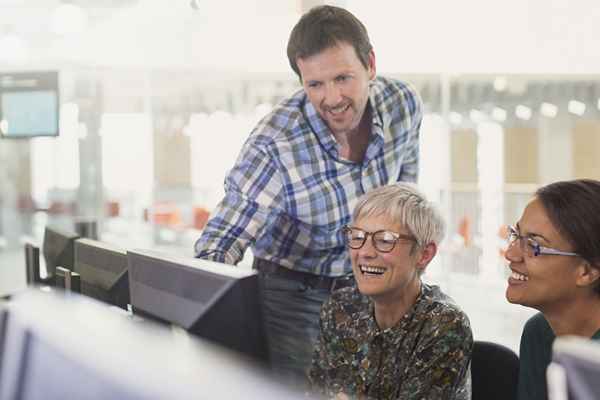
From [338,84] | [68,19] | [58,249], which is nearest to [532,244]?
[338,84]

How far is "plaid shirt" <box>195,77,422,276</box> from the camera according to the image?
2.55m

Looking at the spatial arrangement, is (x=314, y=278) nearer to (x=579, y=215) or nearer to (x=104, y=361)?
(x=579, y=215)

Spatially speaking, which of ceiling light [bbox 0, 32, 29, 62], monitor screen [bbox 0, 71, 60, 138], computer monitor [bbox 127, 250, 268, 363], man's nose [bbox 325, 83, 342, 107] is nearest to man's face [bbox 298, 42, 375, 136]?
man's nose [bbox 325, 83, 342, 107]

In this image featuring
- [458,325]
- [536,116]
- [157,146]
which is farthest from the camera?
[157,146]

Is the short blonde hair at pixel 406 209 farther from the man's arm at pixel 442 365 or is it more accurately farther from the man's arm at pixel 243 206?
the man's arm at pixel 243 206

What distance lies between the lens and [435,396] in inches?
72.2

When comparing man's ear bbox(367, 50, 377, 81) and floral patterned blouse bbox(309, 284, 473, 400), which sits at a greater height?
man's ear bbox(367, 50, 377, 81)

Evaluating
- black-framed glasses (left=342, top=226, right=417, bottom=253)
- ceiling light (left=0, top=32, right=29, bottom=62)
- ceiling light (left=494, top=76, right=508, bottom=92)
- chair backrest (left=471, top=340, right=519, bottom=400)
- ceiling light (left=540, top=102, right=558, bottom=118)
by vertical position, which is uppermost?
ceiling light (left=0, top=32, right=29, bottom=62)

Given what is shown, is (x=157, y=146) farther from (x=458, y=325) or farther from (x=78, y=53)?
(x=458, y=325)

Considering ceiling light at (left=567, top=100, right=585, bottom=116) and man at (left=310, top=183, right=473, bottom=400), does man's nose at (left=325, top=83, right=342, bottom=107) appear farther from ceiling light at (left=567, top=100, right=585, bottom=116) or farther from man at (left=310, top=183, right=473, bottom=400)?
ceiling light at (left=567, top=100, right=585, bottom=116)

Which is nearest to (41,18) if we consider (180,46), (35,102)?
(180,46)

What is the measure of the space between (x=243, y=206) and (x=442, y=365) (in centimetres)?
89

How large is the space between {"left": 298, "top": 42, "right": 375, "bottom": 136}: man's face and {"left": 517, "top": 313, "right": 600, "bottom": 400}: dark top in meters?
0.96

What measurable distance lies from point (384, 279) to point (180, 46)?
400 cm
